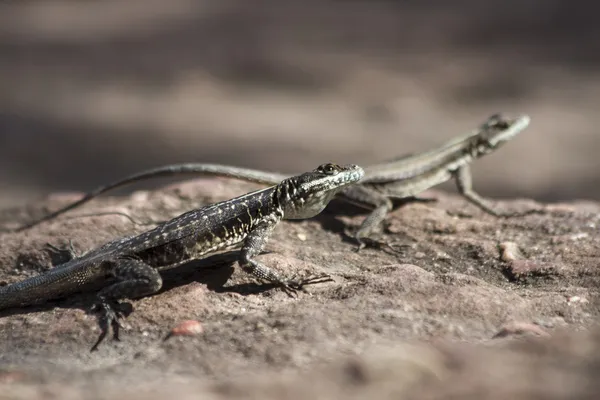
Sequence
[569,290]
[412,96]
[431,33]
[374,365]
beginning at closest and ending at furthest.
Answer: [374,365] → [569,290] → [412,96] → [431,33]

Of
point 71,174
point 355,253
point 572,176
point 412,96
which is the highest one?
point 412,96

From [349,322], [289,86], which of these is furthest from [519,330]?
[289,86]

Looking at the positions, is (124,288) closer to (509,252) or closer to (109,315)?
(109,315)

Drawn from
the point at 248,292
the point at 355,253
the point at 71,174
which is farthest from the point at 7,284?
the point at 71,174

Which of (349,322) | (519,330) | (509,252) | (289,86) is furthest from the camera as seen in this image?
(289,86)

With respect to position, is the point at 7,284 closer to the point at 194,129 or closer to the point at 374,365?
the point at 374,365

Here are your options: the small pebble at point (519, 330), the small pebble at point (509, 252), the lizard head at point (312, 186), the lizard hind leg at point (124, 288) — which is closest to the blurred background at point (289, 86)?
the small pebble at point (509, 252)
